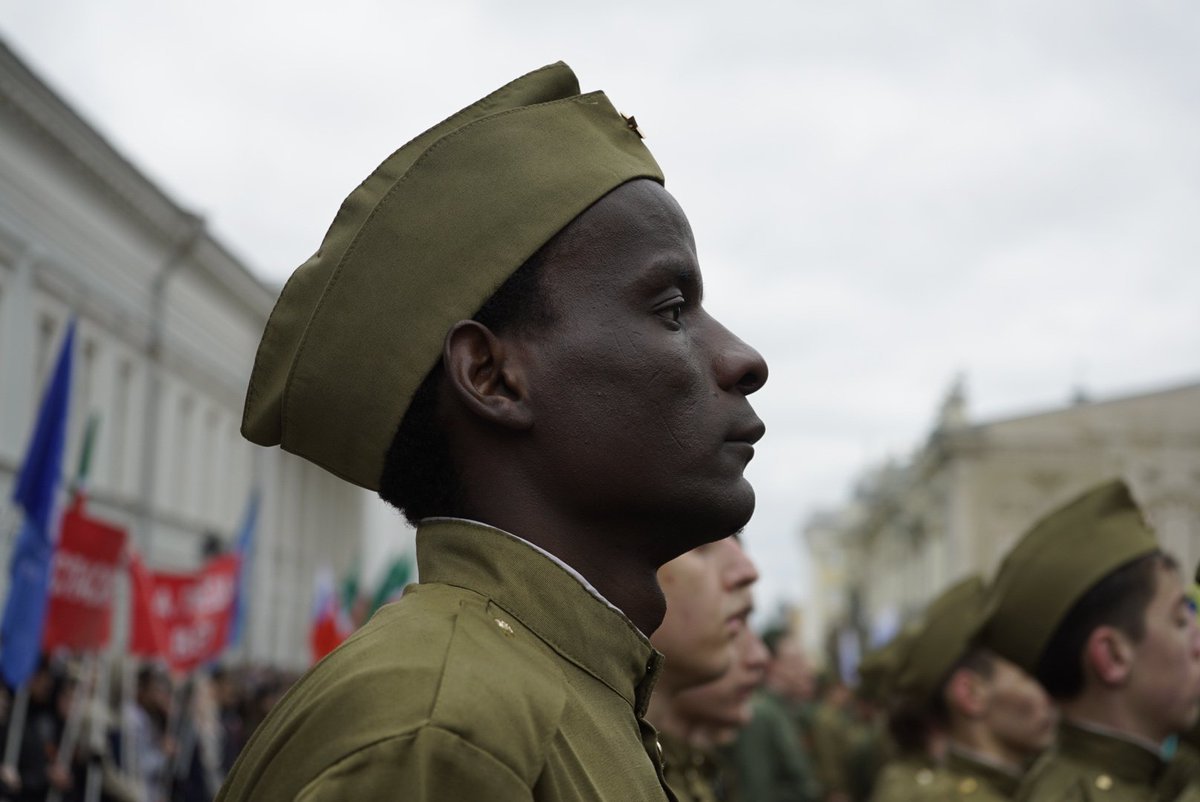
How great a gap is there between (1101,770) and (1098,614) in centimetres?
42

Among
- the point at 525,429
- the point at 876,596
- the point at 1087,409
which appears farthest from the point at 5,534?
the point at 876,596

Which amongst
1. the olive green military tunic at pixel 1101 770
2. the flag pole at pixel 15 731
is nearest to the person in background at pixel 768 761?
the flag pole at pixel 15 731

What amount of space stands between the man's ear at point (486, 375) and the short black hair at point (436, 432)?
0.02 m

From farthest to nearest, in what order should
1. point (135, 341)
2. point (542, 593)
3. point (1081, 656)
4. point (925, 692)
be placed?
point (135, 341) < point (925, 692) < point (1081, 656) < point (542, 593)

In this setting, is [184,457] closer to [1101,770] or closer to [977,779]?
[977,779]

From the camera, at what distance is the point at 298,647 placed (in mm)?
48844

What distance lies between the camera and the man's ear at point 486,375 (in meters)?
2.02

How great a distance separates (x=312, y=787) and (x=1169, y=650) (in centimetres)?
349

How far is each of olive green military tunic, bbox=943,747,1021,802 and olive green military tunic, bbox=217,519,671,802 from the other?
480cm

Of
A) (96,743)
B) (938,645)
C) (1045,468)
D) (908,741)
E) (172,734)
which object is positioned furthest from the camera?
(1045,468)

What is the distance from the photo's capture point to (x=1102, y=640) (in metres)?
4.60

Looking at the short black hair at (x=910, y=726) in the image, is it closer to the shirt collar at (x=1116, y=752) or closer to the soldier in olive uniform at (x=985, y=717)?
the soldier in olive uniform at (x=985, y=717)

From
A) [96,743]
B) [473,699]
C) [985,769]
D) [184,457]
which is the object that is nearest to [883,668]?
[985,769]

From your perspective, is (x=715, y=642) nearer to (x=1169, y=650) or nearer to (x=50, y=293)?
(x=1169, y=650)
